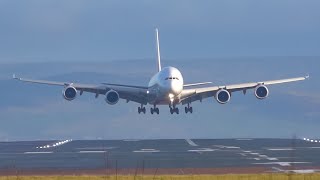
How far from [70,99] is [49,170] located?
3328 cm

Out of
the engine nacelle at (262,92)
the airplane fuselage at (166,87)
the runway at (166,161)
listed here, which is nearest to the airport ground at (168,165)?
the runway at (166,161)

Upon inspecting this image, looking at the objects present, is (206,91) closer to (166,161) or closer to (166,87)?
(166,87)

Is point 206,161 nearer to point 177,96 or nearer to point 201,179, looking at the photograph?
point 201,179

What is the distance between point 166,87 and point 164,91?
0.64m

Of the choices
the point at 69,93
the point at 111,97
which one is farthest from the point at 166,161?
the point at 69,93

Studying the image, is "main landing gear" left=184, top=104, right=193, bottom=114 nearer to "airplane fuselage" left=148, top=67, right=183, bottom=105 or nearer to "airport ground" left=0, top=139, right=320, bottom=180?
"airplane fuselage" left=148, top=67, right=183, bottom=105

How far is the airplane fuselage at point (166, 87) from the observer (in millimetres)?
84562

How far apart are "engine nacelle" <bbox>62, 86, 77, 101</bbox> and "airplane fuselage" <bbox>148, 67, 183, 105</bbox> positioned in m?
7.12

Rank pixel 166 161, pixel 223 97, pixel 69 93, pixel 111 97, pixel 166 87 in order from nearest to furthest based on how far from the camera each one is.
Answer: pixel 166 161
pixel 166 87
pixel 69 93
pixel 111 97
pixel 223 97

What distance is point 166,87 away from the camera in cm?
8438

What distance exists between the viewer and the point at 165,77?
85500 mm

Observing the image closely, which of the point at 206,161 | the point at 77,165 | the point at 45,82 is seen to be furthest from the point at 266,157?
the point at 45,82

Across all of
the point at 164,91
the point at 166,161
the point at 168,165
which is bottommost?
the point at 168,165

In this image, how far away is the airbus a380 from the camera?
281 feet
